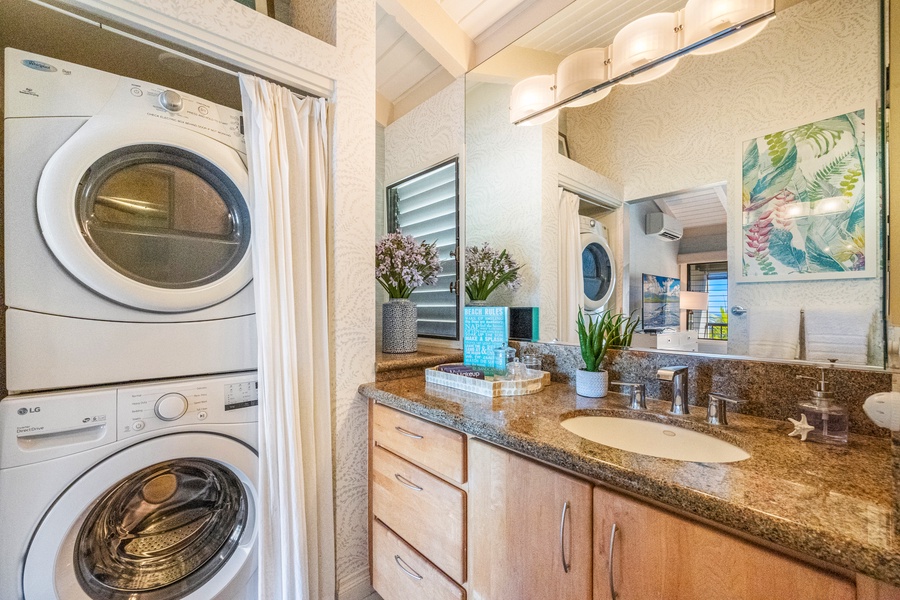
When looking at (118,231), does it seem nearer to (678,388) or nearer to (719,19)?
(678,388)

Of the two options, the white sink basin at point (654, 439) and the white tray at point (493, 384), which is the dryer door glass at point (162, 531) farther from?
the white sink basin at point (654, 439)

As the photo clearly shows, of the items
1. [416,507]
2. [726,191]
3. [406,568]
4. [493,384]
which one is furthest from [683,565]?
[726,191]

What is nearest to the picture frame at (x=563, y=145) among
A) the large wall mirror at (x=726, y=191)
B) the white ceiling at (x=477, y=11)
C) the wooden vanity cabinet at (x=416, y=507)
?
the large wall mirror at (x=726, y=191)

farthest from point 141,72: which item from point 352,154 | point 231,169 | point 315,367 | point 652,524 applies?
point 652,524

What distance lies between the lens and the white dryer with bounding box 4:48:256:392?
904mm

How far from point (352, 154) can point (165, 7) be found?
631 mm

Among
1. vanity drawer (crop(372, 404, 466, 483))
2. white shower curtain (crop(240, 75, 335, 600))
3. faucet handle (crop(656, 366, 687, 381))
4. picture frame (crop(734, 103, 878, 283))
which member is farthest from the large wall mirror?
white shower curtain (crop(240, 75, 335, 600))

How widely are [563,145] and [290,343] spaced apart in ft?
4.18

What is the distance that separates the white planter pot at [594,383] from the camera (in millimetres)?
1201

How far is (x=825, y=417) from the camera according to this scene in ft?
2.68

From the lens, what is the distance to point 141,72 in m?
1.30

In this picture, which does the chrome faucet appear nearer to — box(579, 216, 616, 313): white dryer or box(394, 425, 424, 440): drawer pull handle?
box(579, 216, 616, 313): white dryer

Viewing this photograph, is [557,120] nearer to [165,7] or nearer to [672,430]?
A: [672,430]

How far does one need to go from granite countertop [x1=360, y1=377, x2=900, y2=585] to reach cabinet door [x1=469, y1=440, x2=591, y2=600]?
0.05 m
